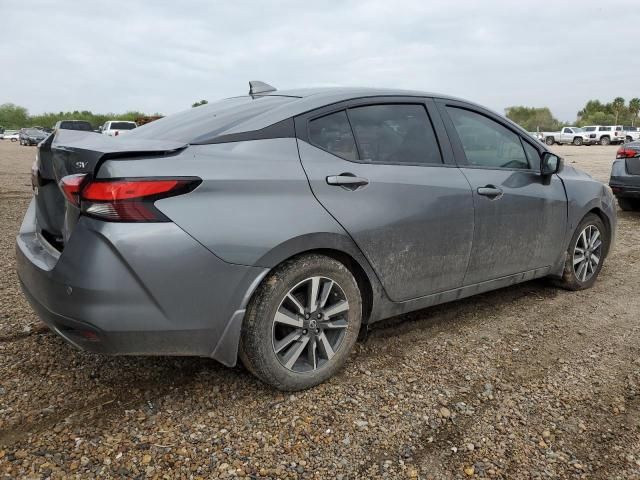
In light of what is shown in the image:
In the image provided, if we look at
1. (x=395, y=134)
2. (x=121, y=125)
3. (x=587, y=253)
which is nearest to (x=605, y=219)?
(x=587, y=253)

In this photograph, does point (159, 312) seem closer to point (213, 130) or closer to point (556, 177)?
point (213, 130)

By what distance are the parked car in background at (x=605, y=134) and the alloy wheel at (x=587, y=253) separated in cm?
4642

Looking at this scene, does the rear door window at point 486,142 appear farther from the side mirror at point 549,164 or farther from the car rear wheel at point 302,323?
the car rear wheel at point 302,323

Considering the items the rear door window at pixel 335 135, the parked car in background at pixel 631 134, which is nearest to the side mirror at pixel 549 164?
the rear door window at pixel 335 135

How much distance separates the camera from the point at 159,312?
2316 millimetres

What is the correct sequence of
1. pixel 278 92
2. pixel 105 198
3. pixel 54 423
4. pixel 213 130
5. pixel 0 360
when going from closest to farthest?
1. pixel 105 198
2. pixel 54 423
3. pixel 213 130
4. pixel 0 360
5. pixel 278 92

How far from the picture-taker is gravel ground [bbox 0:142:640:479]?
2232 millimetres

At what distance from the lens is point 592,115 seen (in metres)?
87.6

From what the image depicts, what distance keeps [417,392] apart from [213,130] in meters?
1.69

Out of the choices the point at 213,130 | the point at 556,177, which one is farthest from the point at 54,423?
the point at 556,177

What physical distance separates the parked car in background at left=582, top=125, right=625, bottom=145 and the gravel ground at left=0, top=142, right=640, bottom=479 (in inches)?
1874

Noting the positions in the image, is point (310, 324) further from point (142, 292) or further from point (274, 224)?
point (142, 292)

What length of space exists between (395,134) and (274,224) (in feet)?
3.55

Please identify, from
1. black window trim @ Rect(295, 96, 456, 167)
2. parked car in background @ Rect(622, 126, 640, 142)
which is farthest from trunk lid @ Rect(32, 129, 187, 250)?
parked car in background @ Rect(622, 126, 640, 142)
